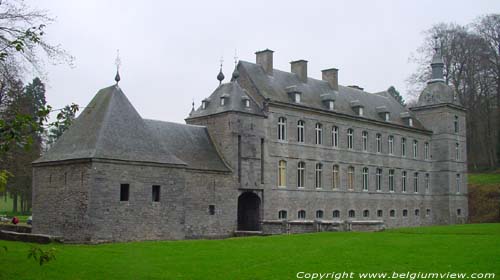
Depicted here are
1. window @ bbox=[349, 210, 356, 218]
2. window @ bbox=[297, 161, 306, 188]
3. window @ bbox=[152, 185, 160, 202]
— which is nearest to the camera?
window @ bbox=[152, 185, 160, 202]

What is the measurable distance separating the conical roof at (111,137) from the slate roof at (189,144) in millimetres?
2014

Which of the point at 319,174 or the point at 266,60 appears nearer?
the point at 266,60

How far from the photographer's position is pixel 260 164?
33.2 meters

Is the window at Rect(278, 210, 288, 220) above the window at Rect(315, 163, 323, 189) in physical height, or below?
below

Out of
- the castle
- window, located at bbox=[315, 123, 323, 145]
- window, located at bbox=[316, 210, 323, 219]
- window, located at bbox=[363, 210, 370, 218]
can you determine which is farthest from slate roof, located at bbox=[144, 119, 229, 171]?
window, located at bbox=[363, 210, 370, 218]

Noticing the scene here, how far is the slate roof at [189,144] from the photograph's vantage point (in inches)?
1184

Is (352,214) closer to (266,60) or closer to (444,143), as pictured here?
(266,60)

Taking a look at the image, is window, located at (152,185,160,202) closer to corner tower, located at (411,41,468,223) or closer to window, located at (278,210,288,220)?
Result: window, located at (278,210,288,220)

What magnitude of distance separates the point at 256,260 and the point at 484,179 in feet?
138

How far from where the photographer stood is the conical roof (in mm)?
25562

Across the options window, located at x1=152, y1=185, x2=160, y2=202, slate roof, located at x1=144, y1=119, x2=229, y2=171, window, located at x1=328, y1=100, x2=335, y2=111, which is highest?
window, located at x1=328, y1=100, x2=335, y2=111

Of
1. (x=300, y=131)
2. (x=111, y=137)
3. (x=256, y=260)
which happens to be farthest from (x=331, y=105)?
(x=256, y=260)

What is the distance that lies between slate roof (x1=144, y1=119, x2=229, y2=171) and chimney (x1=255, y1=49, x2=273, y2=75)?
6820 mm

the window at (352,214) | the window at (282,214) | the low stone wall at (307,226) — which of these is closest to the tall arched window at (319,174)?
the window at (352,214)
